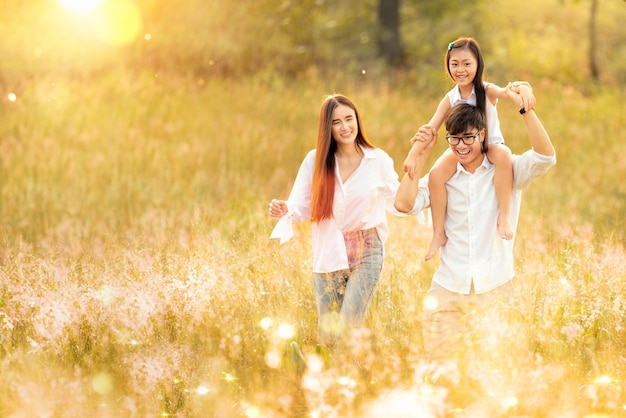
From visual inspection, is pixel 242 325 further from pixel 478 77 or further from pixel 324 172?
pixel 478 77

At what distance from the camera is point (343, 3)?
18547mm

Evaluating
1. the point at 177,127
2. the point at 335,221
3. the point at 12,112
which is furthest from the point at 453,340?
the point at 12,112

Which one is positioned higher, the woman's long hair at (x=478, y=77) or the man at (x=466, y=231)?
the woman's long hair at (x=478, y=77)

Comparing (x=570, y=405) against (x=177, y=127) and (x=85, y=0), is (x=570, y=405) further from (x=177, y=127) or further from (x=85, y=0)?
(x=85, y=0)

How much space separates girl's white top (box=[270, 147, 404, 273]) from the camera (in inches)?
177

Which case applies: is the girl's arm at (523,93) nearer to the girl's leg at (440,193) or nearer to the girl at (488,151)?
the girl at (488,151)

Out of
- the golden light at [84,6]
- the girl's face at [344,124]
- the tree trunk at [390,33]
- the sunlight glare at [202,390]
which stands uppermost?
the golden light at [84,6]

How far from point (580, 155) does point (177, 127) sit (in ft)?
18.5

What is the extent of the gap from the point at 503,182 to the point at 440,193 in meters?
0.32

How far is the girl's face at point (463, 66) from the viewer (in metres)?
4.02

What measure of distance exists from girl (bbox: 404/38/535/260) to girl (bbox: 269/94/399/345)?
1.63 feet

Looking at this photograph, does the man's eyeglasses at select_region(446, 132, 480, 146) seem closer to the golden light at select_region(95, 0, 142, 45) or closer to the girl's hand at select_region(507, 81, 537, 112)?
the girl's hand at select_region(507, 81, 537, 112)

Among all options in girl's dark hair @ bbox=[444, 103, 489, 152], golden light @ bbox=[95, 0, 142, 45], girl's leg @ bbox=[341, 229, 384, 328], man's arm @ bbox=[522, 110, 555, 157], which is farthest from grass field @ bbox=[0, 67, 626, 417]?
golden light @ bbox=[95, 0, 142, 45]

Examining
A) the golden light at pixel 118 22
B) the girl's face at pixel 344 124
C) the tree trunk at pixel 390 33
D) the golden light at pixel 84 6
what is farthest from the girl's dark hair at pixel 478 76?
the golden light at pixel 84 6
